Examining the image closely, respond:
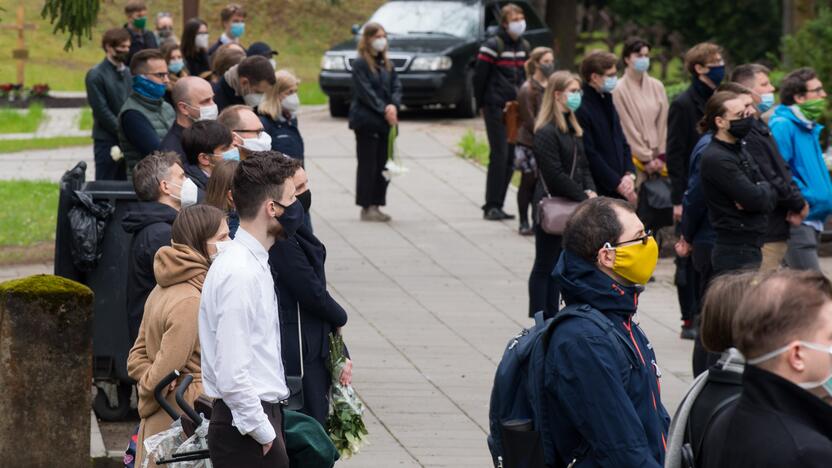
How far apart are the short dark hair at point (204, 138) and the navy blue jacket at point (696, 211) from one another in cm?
306

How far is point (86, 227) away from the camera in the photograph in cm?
801

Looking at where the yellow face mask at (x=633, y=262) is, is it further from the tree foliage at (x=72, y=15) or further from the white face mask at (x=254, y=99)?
the tree foliage at (x=72, y=15)

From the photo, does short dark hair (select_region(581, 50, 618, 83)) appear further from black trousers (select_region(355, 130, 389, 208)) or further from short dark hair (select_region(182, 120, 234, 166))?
black trousers (select_region(355, 130, 389, 208))

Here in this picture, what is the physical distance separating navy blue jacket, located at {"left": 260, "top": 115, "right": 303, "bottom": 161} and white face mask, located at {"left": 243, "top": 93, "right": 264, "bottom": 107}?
0.62 ft

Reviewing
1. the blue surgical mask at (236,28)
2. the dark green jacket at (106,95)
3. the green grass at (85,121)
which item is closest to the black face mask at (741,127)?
the dark green jacket at (106,95)

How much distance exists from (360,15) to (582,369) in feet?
107

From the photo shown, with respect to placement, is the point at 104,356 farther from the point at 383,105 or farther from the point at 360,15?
the point at 360,15

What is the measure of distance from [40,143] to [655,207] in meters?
11.6

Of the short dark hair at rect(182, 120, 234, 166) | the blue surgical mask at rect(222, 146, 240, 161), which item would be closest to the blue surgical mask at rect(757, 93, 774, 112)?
the blue surgical mask at rect(222, 146, 240, 161)

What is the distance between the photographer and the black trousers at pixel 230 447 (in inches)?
198

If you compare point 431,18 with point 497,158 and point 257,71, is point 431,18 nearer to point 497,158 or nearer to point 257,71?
point 497,158

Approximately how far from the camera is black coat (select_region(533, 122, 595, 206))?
9.73m

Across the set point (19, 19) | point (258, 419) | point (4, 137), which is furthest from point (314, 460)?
point (19, 19)

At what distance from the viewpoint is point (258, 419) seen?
4945mm
